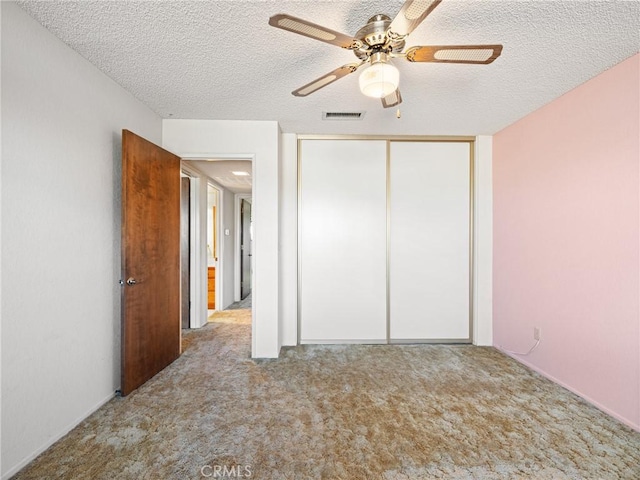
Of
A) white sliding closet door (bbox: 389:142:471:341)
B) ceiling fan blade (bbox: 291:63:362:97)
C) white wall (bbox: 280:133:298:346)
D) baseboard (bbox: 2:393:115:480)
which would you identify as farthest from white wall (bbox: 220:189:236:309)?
ceiling fan blade (bbox: 291:63:362:97)

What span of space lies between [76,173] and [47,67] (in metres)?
0.61

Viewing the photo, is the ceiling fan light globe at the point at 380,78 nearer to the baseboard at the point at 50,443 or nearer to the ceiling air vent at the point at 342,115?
the ceiling air vent at the point at 342,115

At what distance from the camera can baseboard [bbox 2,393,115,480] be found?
4.79ft

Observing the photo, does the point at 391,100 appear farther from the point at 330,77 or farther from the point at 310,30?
the point at 310,30

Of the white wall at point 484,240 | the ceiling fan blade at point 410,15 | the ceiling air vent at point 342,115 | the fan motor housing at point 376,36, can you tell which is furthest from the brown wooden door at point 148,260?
the white wall at point 484,240

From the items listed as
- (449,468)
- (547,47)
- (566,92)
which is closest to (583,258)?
(566,92)

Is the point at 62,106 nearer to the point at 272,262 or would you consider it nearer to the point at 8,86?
the point at 8,86

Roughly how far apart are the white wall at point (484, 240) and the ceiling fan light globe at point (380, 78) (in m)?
2.36

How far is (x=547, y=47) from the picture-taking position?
5.86 feet

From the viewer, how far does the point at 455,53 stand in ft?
4.51

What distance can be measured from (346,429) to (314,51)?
2.44 meters

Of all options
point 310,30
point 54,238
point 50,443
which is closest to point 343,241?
point 310,30

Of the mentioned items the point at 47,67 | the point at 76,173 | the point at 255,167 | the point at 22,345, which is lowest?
the point at 22,345

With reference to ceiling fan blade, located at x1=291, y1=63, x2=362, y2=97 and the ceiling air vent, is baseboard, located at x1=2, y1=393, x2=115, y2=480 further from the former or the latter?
the ceiling air vent
